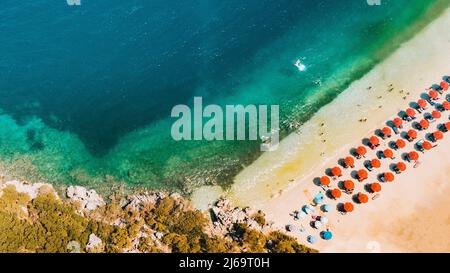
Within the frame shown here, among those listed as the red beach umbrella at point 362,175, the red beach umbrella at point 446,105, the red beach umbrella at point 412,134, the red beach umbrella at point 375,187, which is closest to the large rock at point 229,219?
the red beach umbrella at point 362,175

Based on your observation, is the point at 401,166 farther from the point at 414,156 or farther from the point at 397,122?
the point at 397,122

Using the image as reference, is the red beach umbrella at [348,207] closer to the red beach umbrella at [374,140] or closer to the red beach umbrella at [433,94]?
the red beach umbrella at [374,140]

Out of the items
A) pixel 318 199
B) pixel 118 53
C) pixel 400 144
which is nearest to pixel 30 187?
pixel 118 53

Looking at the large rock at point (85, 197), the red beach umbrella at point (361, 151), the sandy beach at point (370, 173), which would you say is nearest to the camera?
the sandy beach at point (370, 173)

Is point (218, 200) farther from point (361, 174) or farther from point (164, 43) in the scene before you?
point (164, 43)

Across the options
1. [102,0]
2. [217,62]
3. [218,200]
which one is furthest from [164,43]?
[218,200]

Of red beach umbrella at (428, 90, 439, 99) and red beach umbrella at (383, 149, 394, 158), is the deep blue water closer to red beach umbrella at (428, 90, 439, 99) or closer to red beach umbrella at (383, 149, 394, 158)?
red beach umbrella at (428, 90, 439, 99)

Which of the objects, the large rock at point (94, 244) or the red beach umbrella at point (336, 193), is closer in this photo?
the large rock at point (94, 244)
